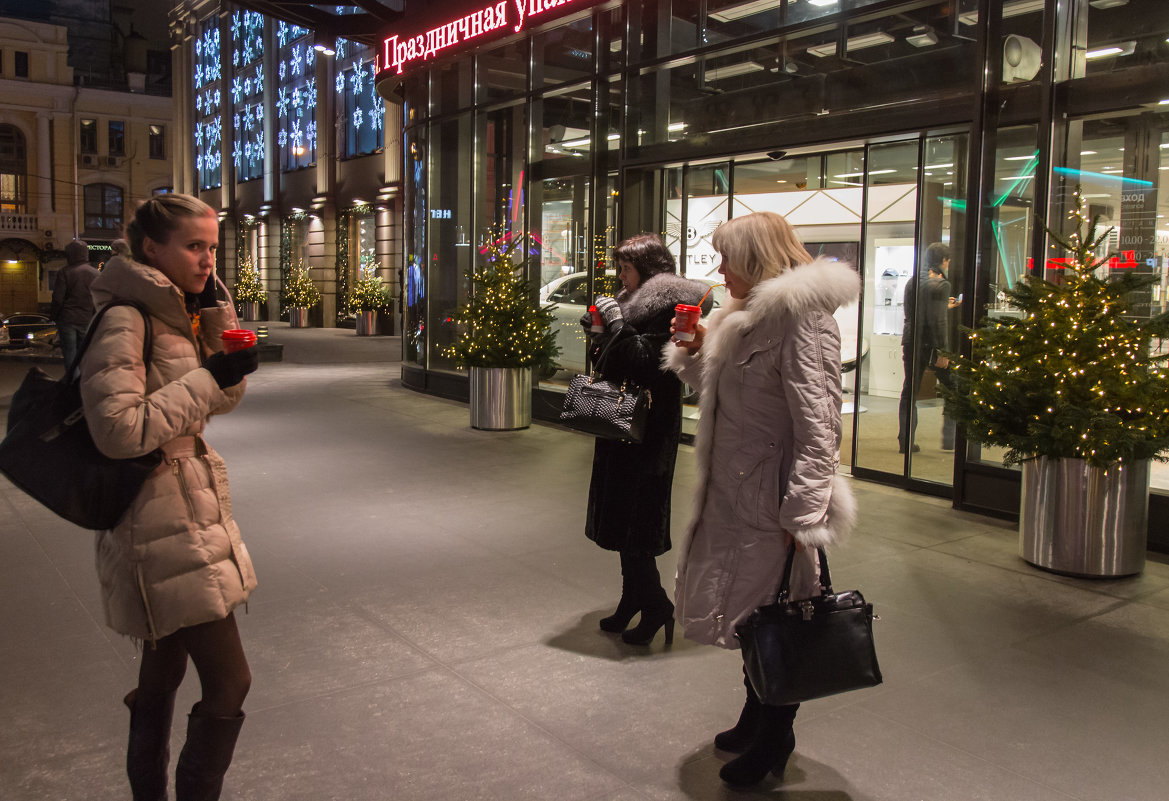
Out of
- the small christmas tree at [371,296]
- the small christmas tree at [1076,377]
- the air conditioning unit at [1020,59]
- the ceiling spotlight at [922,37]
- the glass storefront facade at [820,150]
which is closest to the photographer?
the small christmas tree at [1076,377]

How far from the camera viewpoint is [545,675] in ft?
13.1

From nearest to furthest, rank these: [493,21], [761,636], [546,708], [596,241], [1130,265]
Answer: [761,636], [546,708], [1130,265], [596,241], [493,21]

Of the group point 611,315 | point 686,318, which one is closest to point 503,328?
point 611,315

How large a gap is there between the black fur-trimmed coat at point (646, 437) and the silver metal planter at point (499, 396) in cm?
623

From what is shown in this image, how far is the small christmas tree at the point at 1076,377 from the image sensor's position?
5.33m

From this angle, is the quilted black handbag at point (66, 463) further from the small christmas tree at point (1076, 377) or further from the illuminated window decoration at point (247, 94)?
the illuminated window decoration at point (247, 94)

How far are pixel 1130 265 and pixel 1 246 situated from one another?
2161 inches

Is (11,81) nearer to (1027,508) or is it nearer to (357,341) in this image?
(357,341)

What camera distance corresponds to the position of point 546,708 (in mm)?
3697

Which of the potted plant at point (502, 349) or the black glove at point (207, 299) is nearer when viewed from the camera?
the black glove at point (207, 299)

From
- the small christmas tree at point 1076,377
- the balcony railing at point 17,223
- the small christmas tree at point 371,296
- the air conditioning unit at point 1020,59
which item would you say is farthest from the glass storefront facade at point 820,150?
the balcony railing at point 17,223

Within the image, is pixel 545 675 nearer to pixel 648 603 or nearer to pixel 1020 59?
pixel 648 603

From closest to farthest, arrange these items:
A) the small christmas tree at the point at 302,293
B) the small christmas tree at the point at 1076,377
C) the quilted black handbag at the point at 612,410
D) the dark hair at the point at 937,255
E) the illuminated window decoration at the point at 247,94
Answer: the quilted black handbag at the point at 612,410
the small christmas tree at the point at 1076,377
the dark hair at the point at 937,255
the small christmas tree at the point at 302,293
the illuminated window decoration at the point at 247,94

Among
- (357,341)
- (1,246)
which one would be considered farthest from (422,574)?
(1,246)
